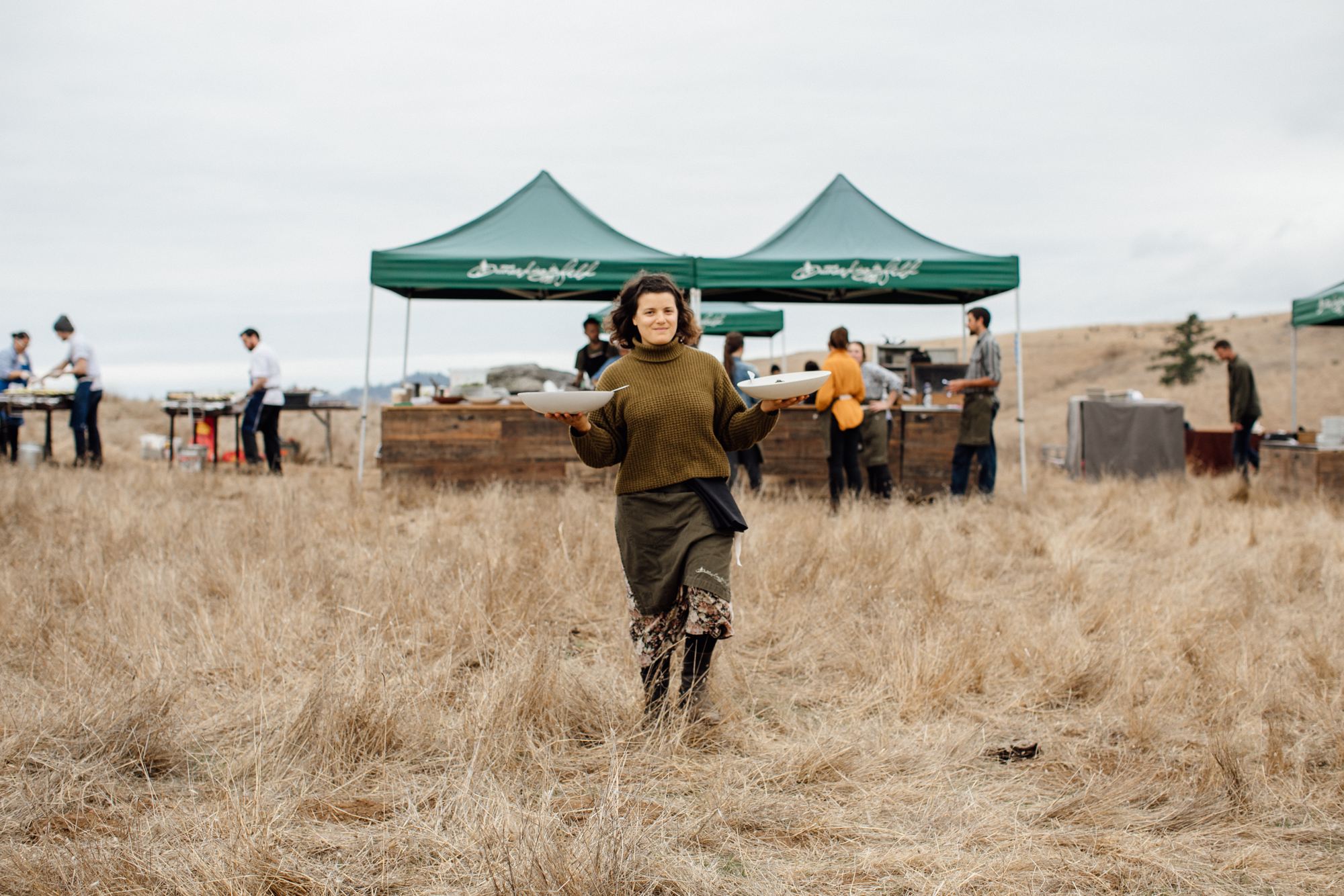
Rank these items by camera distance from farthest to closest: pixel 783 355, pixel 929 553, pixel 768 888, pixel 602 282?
pixel 783 355 < pixel 602 282 < pixel 929 553 < pixel 768 888

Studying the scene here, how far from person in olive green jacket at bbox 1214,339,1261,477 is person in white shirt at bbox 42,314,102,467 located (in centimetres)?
1353

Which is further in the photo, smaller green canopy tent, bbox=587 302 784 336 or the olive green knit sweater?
smaller green canopy tent, bbox=587 302 784 336

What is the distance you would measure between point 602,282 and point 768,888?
316 inches

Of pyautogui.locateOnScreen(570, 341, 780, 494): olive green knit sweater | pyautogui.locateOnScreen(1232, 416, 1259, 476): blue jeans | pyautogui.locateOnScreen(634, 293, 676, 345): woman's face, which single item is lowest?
pyautogui.locateOnScreen(1232, 416, 1259, 476): blue jeans

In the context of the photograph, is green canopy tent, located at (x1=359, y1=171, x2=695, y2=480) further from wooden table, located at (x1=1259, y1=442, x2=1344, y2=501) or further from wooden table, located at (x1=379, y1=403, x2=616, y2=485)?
wooden table, located at (x1=1259, y1=442, x2=1344, y2=501)

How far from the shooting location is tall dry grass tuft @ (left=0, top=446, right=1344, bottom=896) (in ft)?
7.43

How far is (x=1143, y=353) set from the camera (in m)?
58.4

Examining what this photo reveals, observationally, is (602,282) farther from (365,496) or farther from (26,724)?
(26,724)

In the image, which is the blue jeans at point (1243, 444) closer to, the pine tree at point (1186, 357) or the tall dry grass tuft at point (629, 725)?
the tall dry grass tuft at point (629, 725)

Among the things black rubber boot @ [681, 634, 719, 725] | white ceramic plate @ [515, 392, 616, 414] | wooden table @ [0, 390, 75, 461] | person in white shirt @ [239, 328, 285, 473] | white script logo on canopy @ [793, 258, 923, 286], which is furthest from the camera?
wooden table @ [0, 390, 75, 461]

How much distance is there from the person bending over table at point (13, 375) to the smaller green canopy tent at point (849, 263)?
30.0 feet

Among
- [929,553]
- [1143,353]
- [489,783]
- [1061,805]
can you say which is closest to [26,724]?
[489,783]

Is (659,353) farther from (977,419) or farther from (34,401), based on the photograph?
(34,401)

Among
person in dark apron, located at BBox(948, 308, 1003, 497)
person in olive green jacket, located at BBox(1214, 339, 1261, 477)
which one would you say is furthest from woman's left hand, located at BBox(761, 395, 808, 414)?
person in olive green jacket, located at BBox(1214, 339, 1261, 477)
